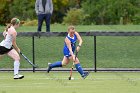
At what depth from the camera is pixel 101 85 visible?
1659 cm

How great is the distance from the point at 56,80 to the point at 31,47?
20.7ft

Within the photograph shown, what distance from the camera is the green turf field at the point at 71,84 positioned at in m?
15.4

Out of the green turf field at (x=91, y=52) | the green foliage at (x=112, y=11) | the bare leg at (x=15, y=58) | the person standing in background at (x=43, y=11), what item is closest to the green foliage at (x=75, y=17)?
the green foliage at (x=112, y=11)

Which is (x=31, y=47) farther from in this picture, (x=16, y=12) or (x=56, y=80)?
(x=16, y=12)

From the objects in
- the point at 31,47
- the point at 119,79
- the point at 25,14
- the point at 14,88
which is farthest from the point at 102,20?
the point at 14,88

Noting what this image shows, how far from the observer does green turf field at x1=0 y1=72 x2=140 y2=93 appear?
15.4 m

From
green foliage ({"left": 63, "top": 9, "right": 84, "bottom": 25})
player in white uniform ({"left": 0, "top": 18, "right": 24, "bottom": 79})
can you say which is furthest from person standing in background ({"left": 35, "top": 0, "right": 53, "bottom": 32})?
green foliage ({"left": 63, "top": 9, "right": 84, "bottom": 25})

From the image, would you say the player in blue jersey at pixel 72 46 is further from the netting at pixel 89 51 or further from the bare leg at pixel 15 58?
the netting at pixel 89 51

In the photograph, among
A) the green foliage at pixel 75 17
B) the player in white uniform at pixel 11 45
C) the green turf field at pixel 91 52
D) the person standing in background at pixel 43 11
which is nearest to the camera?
the player in white uniform at pixel 11 45

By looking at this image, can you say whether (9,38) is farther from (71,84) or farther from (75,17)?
(75,17)

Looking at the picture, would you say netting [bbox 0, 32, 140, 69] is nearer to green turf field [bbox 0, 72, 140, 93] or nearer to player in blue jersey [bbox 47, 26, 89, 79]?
green turf field [bbox 0, 72, 140, 93]

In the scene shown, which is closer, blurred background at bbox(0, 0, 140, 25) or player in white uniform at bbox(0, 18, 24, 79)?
player in white uniform at bbox(0, 18, 24, 79)

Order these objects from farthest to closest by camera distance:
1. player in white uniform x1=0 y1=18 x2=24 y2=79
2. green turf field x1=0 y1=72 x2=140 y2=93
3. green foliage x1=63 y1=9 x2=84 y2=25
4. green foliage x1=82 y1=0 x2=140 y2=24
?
green foliage x1=63 y1=9 x2=84 y2=25
green foliage x1=82 y1=0 x2=140 y2=24
player in white uniform x1=0 y1=18 x2=24 y2=79
green turf field x1=0 y1=72 x2=140 y2=93

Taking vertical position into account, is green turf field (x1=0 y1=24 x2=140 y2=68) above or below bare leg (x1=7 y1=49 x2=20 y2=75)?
below
